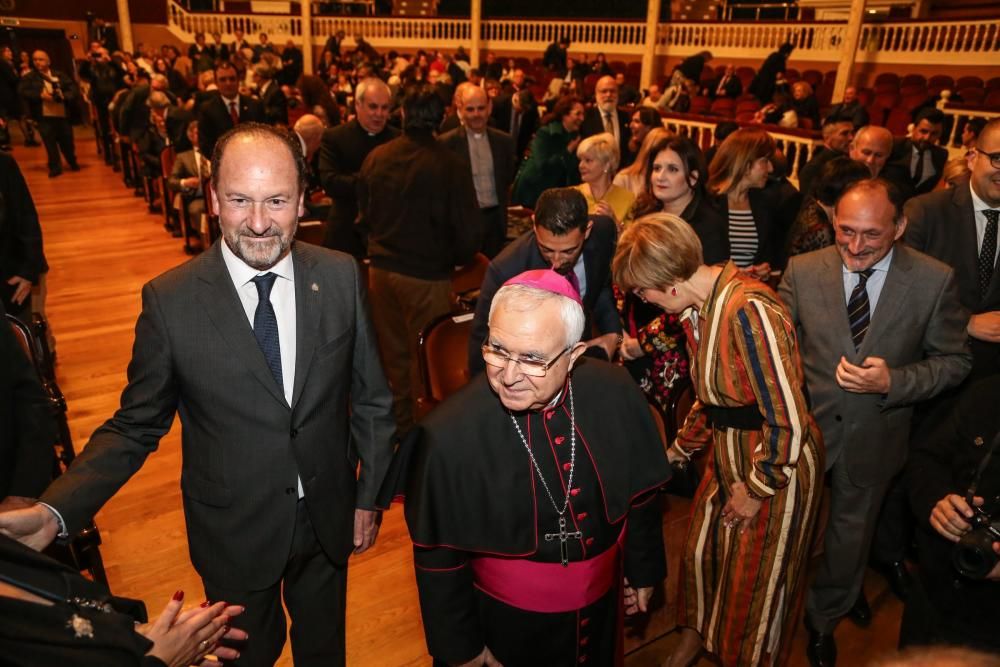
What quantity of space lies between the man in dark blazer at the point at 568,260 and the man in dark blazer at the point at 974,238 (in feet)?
4.20

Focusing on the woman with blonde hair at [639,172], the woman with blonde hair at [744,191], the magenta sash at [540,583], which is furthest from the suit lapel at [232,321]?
the woman with blonde hair at [744,191]

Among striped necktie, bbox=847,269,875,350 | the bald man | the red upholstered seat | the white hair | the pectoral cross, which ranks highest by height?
the red upholstered seat

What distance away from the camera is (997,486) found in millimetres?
1788

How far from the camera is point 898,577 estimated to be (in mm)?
3066

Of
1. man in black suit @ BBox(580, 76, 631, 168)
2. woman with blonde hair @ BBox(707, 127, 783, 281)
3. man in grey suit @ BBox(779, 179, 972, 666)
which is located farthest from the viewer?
man in black suit @ BBox(580, 76, 631, 168)

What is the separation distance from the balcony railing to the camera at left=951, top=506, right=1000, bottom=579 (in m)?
13.1

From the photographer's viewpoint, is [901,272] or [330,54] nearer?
[901,272]

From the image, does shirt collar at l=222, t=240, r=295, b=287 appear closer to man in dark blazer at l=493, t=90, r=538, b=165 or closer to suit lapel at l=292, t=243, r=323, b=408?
suit lapel at l=292, t=243, r=323, b=408

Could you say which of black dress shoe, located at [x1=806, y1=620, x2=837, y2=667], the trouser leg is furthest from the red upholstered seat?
black dress shoe, located at [x1=806, y1=620, x2=837, y2=667]

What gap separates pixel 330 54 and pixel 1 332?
1503 centimetres

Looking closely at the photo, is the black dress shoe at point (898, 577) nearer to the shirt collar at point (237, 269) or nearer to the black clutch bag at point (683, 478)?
the black clutch bag at point (683, 478)

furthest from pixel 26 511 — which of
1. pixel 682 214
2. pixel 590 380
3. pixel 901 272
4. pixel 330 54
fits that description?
pixel 330 54

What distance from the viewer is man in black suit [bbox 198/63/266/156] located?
→ 20.5ft

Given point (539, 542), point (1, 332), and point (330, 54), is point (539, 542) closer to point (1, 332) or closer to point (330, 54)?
point (1, 332)
